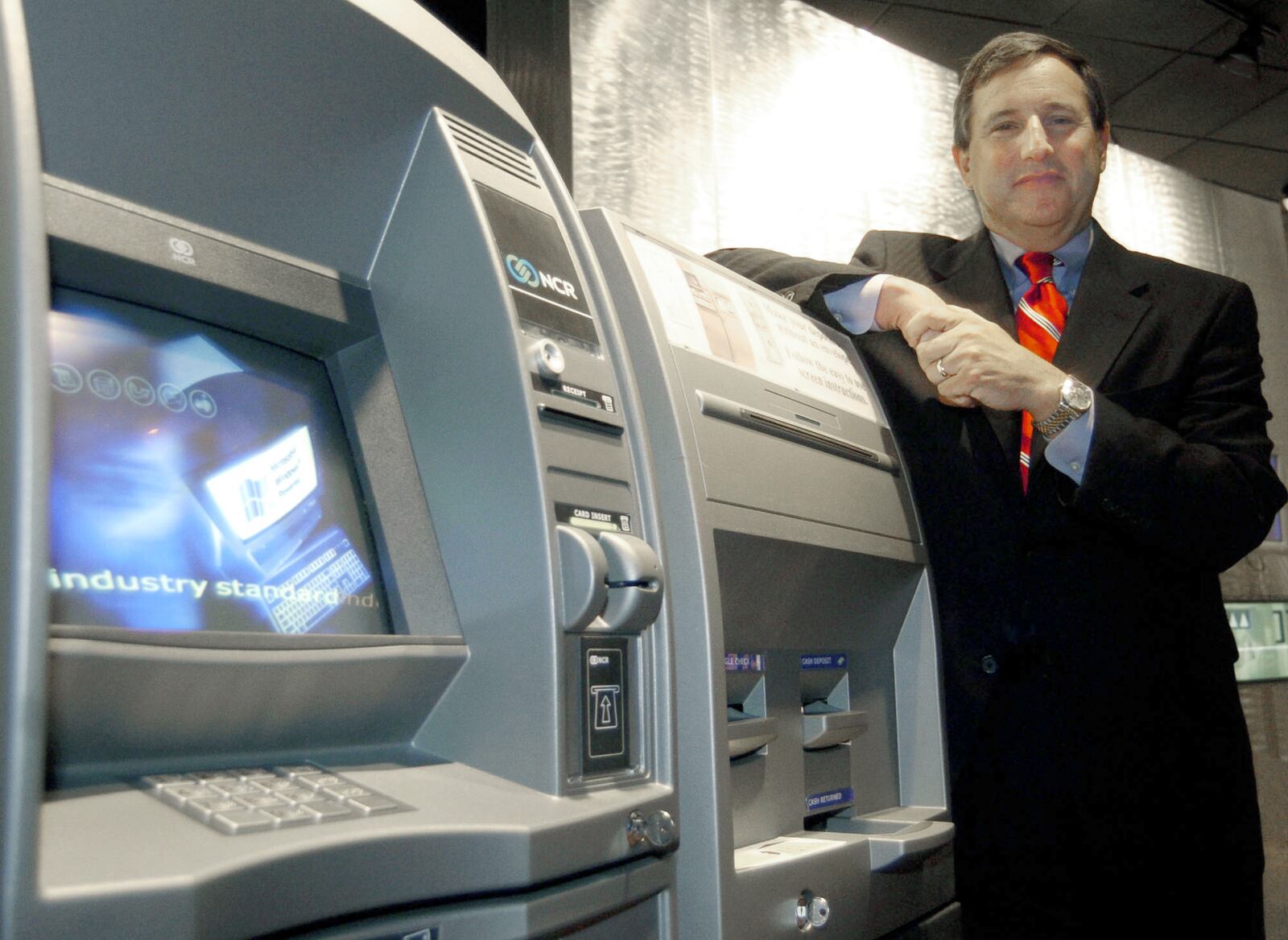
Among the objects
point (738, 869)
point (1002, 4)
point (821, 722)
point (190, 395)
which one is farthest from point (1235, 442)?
point (1002, 4)

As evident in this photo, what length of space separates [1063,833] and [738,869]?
71 cm

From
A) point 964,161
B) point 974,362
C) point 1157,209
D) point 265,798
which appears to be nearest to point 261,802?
point 265,798

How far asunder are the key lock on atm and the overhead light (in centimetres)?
478

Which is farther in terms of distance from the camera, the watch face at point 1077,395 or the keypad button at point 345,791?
the watch face at point 1077,395

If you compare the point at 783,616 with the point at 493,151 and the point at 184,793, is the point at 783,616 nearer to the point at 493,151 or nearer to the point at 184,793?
the point at 493,151

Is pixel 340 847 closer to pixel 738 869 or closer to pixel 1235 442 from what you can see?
pixel 738 869

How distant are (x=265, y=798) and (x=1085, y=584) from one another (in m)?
1.25

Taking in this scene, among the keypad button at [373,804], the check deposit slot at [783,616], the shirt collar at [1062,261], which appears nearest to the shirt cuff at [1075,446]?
the check deposit slot at [783,616]

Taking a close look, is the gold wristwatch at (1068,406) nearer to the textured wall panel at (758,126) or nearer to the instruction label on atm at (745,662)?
the instruction label on atm at (745,662)

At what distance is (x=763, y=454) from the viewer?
1202mm

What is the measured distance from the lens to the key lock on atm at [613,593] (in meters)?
0.86

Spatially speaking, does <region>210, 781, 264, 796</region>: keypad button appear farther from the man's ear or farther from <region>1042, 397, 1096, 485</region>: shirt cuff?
the man's ear

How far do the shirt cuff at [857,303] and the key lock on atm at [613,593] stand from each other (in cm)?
85

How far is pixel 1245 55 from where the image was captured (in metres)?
4.55
